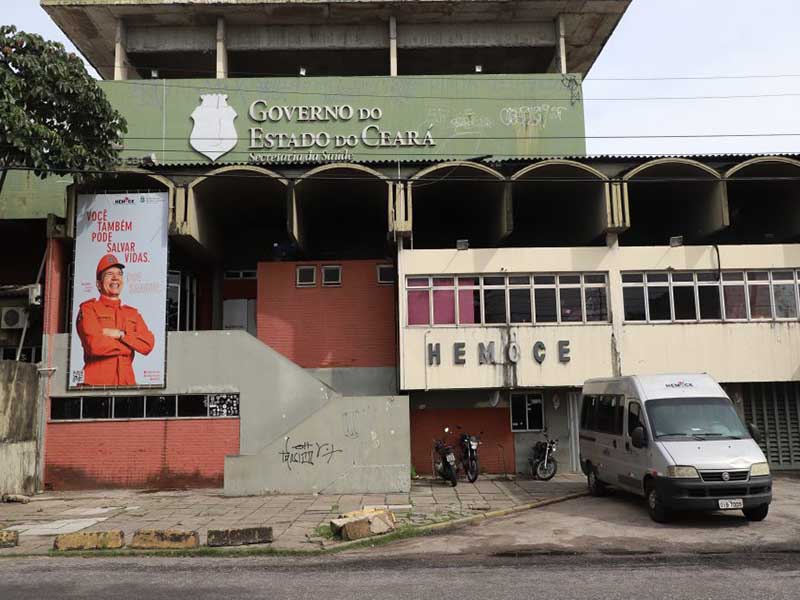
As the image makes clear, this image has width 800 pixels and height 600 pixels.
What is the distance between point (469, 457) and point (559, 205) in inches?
362

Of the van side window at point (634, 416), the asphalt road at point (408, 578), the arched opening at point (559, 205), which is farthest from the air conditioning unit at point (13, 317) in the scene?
the van side window at point (634, 416)

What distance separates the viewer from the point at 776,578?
7812 mm

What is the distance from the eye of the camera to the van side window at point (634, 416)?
40.8ft

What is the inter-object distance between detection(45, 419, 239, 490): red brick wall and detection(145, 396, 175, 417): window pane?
19cm

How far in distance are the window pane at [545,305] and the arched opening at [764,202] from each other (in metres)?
6.03

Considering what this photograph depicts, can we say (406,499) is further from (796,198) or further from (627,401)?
(796,198)

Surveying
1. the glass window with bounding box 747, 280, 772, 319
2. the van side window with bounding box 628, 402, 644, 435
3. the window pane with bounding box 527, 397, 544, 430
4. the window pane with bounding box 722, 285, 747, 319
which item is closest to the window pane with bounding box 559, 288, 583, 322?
the window pane with bounding box 527, 397, 544, 430

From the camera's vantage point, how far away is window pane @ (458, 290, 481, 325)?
1891 centimetres

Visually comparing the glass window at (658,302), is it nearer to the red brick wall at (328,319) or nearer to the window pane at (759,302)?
the window pane at (759,302)

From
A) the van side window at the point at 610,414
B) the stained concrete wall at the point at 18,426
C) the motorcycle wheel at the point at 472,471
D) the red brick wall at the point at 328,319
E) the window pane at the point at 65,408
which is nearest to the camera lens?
the van side window at the point at 610,414

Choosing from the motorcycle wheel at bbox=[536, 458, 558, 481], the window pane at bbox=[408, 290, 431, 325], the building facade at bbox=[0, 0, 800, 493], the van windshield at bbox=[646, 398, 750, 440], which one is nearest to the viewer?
the van windshield at bbox=[646, 398, 750, 440]

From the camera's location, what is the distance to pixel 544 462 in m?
18.0

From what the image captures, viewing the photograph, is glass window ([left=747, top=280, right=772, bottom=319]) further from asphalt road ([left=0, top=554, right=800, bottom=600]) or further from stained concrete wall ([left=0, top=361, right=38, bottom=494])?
stained concrete wall ([left=0, top=361, right=38, bottom=494])

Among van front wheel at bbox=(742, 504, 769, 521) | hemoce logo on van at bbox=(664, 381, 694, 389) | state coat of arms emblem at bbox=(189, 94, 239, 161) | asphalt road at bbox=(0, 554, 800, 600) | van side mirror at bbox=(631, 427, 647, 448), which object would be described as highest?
state coat of arms emblem at bbox=(189, 94, 239, 161)
